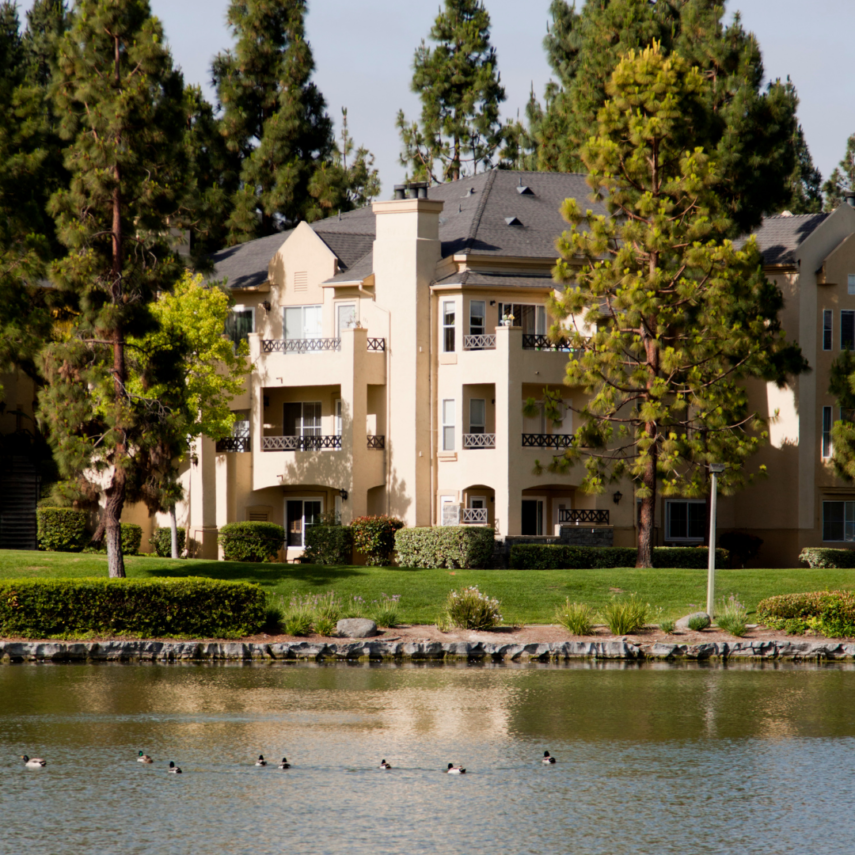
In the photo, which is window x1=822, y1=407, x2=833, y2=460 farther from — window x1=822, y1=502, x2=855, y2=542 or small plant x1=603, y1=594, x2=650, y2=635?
small plant x1=603, y1=594, x2=650, y2=635

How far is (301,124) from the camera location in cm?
6425

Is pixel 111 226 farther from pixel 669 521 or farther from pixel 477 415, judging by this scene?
pixel 669 521

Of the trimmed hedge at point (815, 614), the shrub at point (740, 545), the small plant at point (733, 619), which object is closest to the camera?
the small plant at point (733, 619)

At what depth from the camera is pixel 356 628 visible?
87.2 ft

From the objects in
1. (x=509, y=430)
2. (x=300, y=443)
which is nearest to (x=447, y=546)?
(x=509, y=430)

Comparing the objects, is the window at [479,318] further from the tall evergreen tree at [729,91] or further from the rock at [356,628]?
the rock at [356,628]

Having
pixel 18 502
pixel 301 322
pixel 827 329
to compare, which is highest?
pixel 301 322

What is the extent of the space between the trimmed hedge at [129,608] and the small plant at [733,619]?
1039cm

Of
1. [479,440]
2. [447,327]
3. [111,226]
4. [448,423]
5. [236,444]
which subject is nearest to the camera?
[111,226]

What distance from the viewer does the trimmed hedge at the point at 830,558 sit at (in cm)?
4122

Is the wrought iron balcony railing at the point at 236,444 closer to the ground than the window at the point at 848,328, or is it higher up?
closer to the ground

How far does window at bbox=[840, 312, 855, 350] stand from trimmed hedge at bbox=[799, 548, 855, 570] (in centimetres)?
802

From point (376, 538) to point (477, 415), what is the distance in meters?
6.08

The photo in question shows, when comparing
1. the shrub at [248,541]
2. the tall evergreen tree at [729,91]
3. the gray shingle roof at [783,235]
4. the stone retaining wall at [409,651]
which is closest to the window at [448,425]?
the shrub at [248,541]
